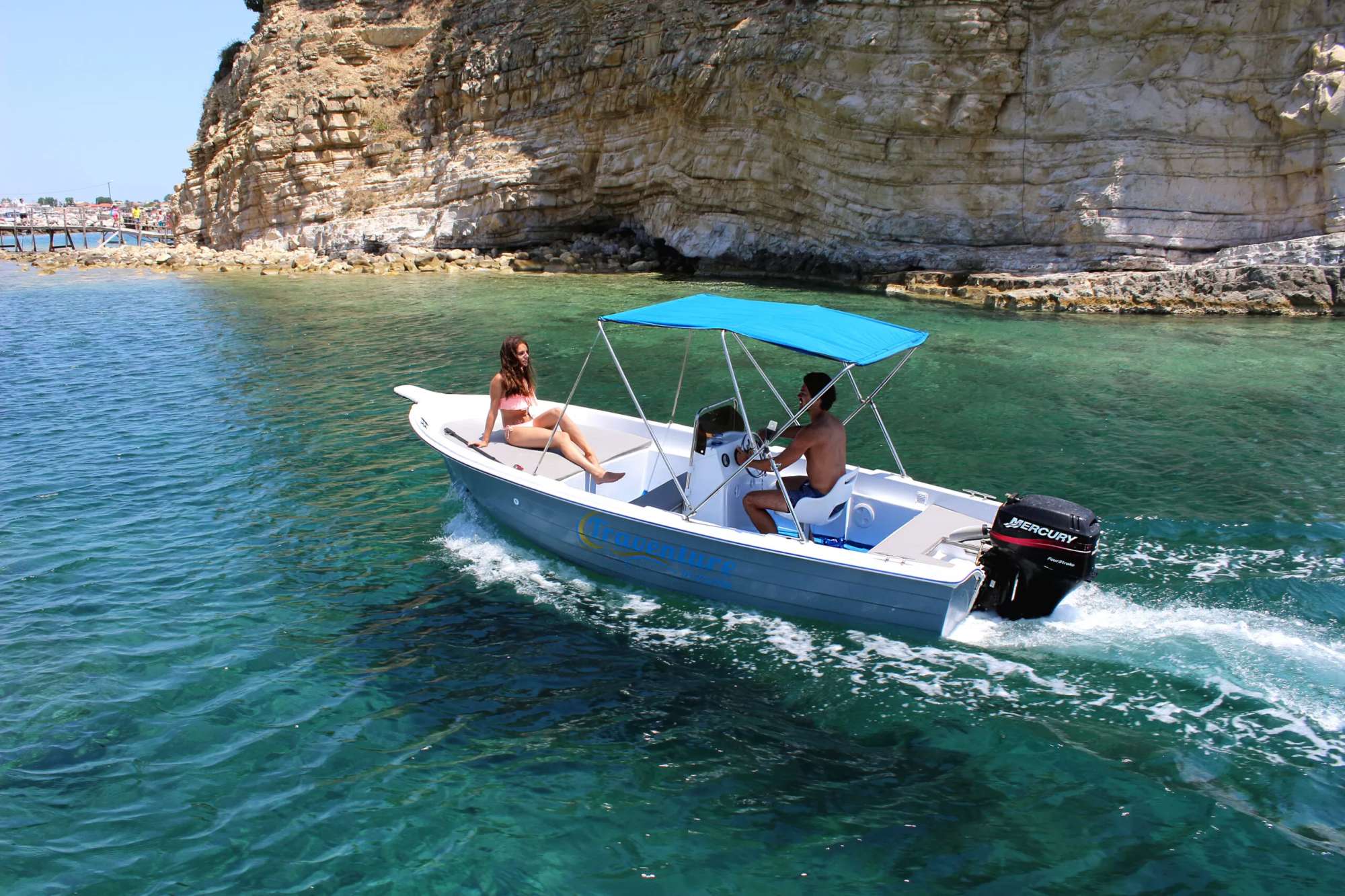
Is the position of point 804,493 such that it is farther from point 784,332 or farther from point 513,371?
point 513,371

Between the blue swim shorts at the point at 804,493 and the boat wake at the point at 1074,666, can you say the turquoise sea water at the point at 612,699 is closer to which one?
the boat wake at the point at 1074,666

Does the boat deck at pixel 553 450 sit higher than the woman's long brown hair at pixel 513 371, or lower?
lower

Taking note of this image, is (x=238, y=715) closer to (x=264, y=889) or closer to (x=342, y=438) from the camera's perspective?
(x=264, y=889)

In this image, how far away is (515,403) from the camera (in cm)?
869

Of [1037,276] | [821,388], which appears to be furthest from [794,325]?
[1037,276]

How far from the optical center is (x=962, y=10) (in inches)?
908

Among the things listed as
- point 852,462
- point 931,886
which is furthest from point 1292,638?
point 852,462

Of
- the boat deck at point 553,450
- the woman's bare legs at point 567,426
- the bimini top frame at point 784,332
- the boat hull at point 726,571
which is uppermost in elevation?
the bimini top frame at point 784,332

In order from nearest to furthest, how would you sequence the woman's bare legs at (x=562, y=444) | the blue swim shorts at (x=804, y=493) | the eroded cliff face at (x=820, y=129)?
the blue swim shorts at (x=804, y=493) < the woman's bare legs at (x=562, y=444) < the eroded cliff face at (x=820, y=129)

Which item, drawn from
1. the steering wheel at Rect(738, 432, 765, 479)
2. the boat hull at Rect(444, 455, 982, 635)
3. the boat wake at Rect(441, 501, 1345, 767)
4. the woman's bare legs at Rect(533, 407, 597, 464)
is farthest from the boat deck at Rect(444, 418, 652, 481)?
the boat wake at Rect(441, 501, 1345, 767)

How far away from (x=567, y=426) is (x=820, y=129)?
795 inches

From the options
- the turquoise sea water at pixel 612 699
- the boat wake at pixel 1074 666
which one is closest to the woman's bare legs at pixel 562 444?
the turquoise sea water at pixel 612 699

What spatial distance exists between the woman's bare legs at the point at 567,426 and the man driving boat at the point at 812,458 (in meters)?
1.61

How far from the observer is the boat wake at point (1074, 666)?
5.50 meters
